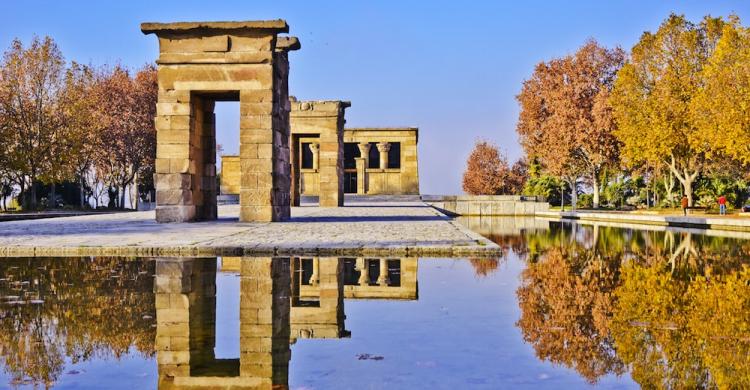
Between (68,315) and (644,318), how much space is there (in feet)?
16.0

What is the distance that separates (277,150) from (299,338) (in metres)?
16.2

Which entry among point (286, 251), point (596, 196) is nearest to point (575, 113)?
point (596, 196)

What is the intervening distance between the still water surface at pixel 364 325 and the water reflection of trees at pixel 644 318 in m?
0.02

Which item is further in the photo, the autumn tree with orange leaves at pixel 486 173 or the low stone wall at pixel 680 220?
the autumn tree with orange leaves at pixel 486 173

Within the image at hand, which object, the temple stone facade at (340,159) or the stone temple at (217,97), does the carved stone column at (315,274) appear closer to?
the stone temple at (217,97)

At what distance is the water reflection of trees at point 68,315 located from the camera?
4.72m

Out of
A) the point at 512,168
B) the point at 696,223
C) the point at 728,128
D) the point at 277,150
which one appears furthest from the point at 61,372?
the point at 512,168

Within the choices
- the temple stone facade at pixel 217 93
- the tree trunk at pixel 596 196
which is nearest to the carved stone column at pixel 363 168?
the tree trunk at pixel 596 196

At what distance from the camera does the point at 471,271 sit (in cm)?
948

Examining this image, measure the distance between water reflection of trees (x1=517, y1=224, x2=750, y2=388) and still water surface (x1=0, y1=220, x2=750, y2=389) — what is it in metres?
0.02

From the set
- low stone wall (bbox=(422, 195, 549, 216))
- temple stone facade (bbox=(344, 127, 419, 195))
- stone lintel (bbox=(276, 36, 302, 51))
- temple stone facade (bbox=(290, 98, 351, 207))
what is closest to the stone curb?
stone lintel (bbox=(276, 36, 302, 51))

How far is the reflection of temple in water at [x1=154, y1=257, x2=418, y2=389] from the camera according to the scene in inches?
176

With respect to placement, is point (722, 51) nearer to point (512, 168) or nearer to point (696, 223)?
point (696, 223)

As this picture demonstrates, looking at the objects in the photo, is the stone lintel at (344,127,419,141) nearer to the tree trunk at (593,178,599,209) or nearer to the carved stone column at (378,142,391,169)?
the carved stone column at (378,142,391,169)
